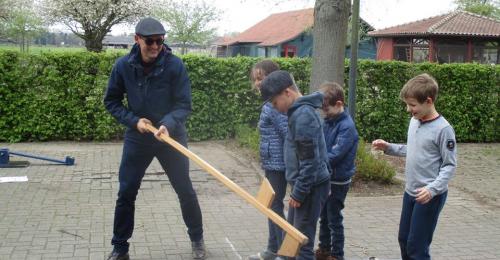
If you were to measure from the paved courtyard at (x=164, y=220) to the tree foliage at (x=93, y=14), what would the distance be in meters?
24.3

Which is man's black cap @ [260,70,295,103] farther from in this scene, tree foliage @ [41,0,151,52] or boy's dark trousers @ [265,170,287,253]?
tree foliage @ [41,0,151,52]

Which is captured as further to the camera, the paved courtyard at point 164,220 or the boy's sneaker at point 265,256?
the paved courtyard at point 164,220

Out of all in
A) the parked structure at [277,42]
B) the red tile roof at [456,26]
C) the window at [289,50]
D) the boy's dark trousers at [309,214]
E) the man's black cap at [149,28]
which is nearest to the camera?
the boy's dark trousers at [309,214]

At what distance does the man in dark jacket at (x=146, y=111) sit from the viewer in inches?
165

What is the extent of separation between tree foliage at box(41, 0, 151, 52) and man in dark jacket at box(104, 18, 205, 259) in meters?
27.5

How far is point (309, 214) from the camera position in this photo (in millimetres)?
3861

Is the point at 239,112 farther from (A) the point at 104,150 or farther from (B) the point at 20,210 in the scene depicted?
(B) the point at 20,210

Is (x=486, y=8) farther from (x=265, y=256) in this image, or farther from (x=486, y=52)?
(x=265, y=256)

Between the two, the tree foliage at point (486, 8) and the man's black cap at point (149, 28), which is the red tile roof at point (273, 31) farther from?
the man's black cap at point (149, 28)

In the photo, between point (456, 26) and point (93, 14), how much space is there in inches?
770

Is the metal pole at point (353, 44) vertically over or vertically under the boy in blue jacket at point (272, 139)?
over

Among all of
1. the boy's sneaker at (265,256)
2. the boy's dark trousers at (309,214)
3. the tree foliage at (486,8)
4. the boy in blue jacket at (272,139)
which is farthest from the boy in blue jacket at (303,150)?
the tree foliage at (486,8)

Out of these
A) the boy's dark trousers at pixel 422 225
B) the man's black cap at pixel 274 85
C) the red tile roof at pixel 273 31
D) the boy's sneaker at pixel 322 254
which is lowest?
the boy's sneaker at pixel 322 254

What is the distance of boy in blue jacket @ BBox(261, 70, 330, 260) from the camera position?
3.60m
